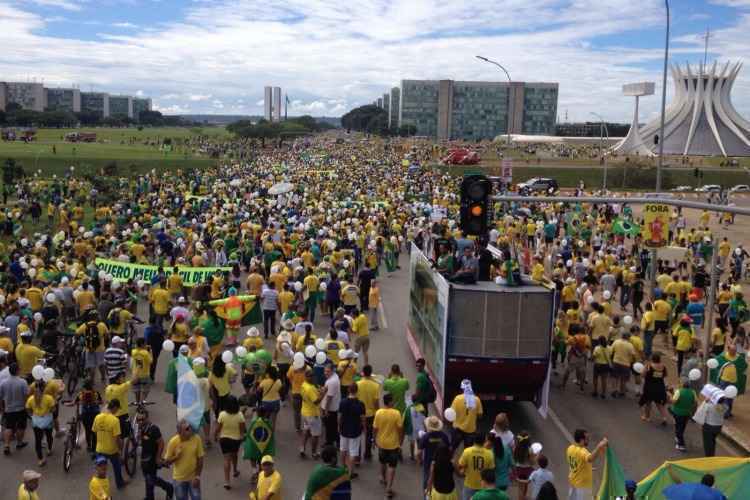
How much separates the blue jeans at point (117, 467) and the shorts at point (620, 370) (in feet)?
28.3

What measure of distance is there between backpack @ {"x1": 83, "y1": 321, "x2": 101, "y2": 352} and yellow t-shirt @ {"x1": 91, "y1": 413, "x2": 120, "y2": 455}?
398 centimetres

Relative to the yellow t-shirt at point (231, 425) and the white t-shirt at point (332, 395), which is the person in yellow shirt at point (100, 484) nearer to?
the yellow t-shirt at point (231, 425)

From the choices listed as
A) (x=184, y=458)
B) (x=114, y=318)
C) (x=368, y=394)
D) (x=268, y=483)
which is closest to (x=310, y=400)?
(x=368, y=394)

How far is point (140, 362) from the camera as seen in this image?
11.6m

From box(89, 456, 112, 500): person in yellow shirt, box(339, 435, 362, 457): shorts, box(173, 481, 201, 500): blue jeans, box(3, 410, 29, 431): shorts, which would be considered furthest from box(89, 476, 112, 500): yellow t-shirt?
box(3, 410, 29, 431): shorts

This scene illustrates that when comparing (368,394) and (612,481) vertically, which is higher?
(368,394)

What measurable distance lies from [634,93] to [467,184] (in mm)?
122865

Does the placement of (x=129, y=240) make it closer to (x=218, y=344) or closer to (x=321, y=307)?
(x=321, y=307)

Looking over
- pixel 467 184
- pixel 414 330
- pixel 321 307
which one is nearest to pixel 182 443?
pixel 467 184

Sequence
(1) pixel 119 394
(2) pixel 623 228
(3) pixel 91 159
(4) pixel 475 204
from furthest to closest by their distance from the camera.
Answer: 1. (3) pixel 91 159
2. (2) pixel 623 228
3. (4) pixel 475 204
4. (1) pixel 119 394

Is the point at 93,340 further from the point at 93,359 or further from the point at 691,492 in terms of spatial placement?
the point at 691,492

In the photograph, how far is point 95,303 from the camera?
53.1 feet

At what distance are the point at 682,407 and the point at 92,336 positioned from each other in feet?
31.6

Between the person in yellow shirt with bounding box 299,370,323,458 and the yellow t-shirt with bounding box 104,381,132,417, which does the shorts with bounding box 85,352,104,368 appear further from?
the person in yellow shirt with bounding box 299,370,323,458
